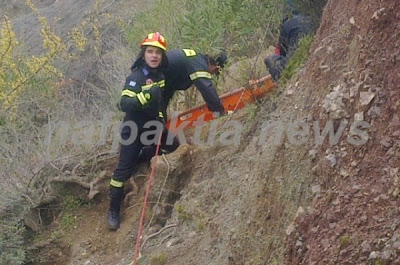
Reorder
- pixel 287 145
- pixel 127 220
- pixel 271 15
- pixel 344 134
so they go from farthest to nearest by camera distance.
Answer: pixel 271 15 → pixel 127 220 → pixel 287 145 → pixel 344 134

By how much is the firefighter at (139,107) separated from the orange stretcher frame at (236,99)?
15.4 inches

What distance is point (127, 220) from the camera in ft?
22.4

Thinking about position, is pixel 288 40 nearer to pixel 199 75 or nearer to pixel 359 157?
pixel 199 75

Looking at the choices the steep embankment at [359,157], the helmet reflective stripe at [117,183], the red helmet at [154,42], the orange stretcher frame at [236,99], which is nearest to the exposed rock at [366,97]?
the steep embankment at [359,157]

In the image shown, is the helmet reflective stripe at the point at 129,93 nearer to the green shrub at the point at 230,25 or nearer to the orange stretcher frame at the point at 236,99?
the orange stretcher frame at the point at 236,99

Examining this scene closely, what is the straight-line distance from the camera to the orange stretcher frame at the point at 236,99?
6.30 meters

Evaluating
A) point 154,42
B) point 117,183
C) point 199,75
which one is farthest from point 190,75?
point 117,183

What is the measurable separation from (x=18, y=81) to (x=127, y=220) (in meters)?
6.39

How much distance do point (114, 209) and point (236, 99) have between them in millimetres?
1750

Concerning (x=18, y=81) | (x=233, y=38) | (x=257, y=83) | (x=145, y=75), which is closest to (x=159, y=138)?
(x=145, y=75)

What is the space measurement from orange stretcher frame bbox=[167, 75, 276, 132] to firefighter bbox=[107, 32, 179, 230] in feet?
1.28

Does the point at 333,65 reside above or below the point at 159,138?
above

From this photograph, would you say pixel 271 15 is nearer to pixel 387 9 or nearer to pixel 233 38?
pixel 233 38

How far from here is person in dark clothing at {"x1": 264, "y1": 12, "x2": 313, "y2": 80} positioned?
642 centimetres
